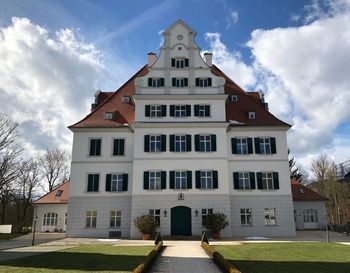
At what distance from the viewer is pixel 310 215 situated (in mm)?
37812

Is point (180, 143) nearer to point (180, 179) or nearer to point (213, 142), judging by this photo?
point (213, 142)

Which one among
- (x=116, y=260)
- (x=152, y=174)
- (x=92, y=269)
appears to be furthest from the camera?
(x=152, y=174)

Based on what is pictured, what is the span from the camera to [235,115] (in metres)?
32.3

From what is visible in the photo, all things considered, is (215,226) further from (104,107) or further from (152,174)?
(104,107)

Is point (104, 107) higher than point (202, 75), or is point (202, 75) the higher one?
point (202, 75)

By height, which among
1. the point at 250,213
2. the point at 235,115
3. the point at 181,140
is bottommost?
the point at 250,213

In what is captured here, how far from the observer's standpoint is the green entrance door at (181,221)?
27.8 meters

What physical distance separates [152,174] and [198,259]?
46.8 ft

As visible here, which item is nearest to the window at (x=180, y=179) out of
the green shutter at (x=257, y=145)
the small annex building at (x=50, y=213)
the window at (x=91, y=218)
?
the green shutter at (x=257, y=145)

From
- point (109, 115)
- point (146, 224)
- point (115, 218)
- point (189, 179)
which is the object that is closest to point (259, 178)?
point (189, 179)

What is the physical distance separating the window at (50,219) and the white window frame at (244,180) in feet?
69.6

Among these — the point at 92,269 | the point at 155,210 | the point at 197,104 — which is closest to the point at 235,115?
the point at 197,104

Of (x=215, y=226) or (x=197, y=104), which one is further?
(x=197, y=104)

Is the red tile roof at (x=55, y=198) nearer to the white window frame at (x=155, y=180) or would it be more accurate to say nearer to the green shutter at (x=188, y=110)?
the white window frame at (x=155, y=180)
